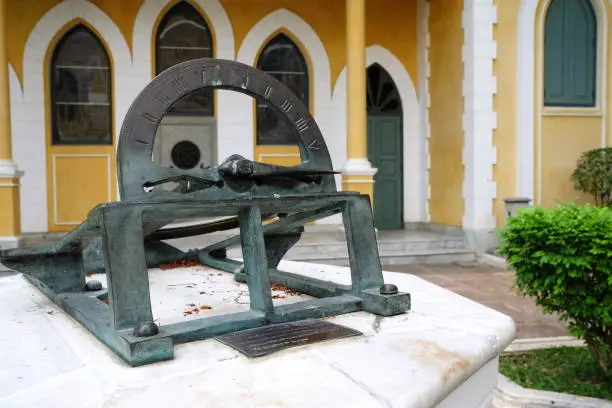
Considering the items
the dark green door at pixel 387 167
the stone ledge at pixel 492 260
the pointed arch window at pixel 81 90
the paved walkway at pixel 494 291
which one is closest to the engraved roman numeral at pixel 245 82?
the paved walkway at pixel 494 291

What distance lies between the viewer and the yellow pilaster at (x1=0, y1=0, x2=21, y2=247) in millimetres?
8070

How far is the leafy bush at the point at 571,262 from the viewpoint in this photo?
11.0ft

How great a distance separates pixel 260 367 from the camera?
1.63 m

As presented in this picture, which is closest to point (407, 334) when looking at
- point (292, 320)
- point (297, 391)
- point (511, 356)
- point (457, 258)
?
point (292, 320)

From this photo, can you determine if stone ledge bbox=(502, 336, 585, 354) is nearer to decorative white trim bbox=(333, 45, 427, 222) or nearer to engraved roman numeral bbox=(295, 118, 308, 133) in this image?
engraved roman numeral bbox=(295, 118, 308, 133)

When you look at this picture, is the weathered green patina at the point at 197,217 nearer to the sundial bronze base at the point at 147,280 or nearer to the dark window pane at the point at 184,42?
the sundial bronze base at the point at 147,280

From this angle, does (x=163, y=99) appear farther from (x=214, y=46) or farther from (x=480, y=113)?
(x=214, y=46)

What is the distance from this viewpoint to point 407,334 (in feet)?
6.46

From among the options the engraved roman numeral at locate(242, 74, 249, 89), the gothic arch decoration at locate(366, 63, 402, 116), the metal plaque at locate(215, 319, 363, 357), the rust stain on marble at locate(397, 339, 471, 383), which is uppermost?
the gothic arch decoration at locate(366, 63, 402, 116)

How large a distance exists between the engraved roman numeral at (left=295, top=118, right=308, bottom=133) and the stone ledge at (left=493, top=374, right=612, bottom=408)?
2066mm

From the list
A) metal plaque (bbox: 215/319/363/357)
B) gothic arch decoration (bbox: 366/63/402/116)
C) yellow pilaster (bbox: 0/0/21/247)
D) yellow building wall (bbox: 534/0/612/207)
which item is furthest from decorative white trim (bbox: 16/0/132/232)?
metal plaque (bbox: 215/319/363/357)

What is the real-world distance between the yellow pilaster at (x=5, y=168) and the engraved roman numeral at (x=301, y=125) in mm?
7284

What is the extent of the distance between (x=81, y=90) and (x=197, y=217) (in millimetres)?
8705

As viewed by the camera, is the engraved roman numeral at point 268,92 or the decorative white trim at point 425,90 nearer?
the engraved roman numeral at point 268,92
